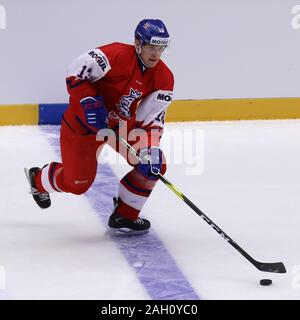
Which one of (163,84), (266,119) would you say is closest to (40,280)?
(163,84)

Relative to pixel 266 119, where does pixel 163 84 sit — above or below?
above

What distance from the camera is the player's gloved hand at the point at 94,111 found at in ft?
11.8

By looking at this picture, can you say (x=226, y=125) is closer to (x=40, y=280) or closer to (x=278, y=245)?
(x=278, y=245)

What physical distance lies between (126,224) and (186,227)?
285 mm

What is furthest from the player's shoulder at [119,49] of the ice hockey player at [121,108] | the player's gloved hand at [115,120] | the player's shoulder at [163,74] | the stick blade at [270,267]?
the stick blade at [270,267]

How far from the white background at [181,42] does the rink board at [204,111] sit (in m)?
0.04

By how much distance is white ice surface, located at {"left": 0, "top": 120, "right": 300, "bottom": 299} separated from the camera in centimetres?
331

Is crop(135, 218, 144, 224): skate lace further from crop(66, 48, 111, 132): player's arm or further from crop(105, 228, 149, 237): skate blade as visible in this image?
crop(66, 48, 111, 132): player's arm

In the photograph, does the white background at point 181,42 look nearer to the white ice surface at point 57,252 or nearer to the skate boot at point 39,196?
the white ice surface at point 57,252

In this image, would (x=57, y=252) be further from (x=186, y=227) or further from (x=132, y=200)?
(x=186, y=227)

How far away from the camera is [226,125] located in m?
6.00
